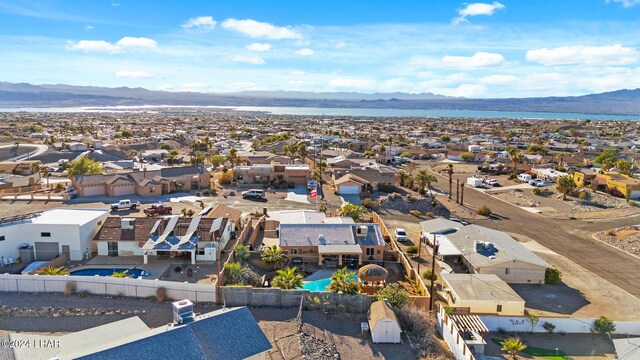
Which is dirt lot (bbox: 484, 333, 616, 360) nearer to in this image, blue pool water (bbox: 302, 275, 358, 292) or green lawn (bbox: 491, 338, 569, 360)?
green lawn (bbox: 491, 338, 569, 360)

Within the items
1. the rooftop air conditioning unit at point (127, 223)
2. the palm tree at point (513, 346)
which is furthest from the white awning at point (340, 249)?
the rooftop air conditioning unit at point (127, 223)

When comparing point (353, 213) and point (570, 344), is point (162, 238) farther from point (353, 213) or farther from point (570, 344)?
point (570, 344)

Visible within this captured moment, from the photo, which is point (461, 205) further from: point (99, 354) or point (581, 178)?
point (99, 354)

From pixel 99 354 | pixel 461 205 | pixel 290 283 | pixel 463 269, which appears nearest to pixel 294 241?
pixel 290 283

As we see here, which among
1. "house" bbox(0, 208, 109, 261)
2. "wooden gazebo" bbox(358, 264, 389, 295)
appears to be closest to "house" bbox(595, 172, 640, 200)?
"wooden gazebo" bbox(358, 264, 389, 295)

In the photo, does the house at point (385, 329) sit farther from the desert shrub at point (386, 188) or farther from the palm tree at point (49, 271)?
the desert shrub at point (386, 188)

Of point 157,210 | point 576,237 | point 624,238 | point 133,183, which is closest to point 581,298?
point 576,237
